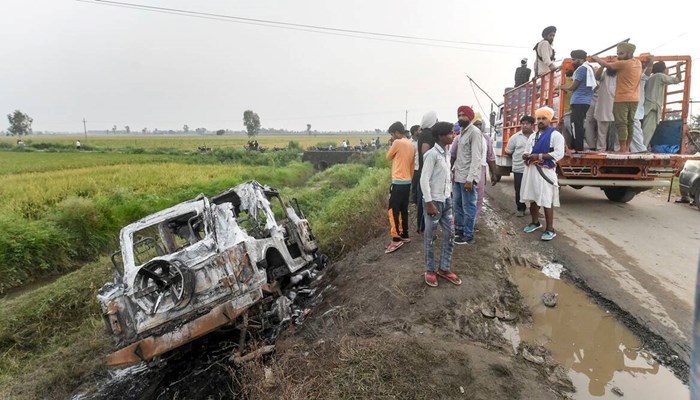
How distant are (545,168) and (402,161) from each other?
2.15 meters

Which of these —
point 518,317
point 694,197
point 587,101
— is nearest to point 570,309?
point 518,317

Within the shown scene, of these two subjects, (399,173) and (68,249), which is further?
(68,249)

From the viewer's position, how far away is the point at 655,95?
7305 mm

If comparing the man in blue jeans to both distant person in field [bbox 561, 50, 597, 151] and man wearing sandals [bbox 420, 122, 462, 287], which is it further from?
distant person in field [bbox 561, 50, 597, 151]

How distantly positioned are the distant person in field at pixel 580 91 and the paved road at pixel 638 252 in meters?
1.55

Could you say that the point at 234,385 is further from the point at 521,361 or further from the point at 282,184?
the point at 282,184

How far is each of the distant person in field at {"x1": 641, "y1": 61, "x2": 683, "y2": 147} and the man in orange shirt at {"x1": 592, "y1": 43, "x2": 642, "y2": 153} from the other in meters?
0.68

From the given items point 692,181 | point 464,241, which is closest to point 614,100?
point 692,181

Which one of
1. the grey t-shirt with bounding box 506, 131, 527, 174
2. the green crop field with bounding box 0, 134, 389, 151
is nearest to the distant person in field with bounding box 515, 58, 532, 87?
the grey t-shirt with bounding box 506, 131, 527, 174

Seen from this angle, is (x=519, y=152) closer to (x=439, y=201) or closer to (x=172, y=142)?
(x=439, y=201)

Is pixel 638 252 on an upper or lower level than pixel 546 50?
lower

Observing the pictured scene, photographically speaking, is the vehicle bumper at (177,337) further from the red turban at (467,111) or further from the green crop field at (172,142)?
Answer: the green crop field at (172,142)

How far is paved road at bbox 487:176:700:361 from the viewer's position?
381 centimetres

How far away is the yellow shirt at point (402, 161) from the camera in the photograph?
5.44m
